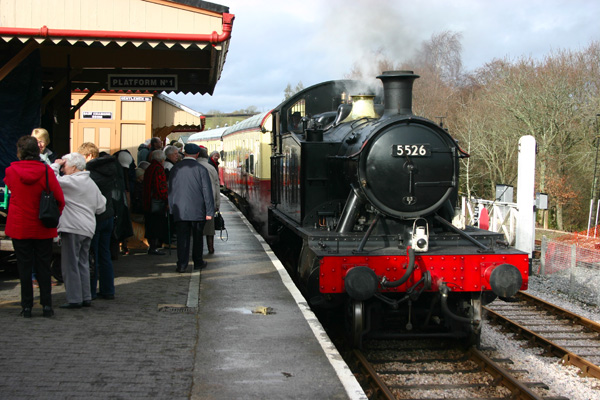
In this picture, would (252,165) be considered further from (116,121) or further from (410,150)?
(410,150)

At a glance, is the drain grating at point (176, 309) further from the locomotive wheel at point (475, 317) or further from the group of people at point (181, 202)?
the locomotive wheel at point (475, 317)

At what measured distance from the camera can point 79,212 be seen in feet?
20.0

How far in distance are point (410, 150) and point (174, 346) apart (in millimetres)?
3234

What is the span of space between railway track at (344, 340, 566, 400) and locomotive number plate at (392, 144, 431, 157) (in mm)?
2099

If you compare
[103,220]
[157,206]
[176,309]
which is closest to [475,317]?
[176,309]

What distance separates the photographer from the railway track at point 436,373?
5.73 m

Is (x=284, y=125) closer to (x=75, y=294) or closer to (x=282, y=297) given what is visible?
(x=282, y=297)

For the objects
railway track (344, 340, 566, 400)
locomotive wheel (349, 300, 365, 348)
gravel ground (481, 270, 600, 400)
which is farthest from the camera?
locomotive wheel (349, 300, 365, 348)

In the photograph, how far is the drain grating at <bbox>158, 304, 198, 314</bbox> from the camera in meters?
6.35

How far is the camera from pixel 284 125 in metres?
9.78

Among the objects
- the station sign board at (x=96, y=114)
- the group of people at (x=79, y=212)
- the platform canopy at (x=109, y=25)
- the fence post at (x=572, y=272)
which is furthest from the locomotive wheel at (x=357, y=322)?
the station sign board at (x=96, y=114)

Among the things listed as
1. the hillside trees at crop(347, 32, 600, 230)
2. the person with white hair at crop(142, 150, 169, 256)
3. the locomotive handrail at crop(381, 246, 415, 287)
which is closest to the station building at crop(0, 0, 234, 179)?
the person with white hair at crop(142, 150, 169, 256)

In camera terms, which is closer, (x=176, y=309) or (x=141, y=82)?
(x=176, y=309)

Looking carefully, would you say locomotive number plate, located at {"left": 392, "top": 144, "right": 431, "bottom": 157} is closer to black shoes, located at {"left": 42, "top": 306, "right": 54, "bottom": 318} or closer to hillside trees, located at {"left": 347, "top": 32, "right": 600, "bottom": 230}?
black shoes, located at {"left": 42, "top": 306, "right": 54, "bottom": 318}
